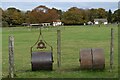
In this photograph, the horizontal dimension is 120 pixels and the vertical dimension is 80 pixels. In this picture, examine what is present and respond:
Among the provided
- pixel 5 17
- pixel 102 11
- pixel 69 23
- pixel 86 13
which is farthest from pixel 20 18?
pixel 102 11

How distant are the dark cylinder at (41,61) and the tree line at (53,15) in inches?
2819

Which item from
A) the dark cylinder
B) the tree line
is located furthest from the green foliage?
the dark cylinder

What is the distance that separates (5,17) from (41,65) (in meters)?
92.7

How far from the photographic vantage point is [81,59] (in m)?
11.1

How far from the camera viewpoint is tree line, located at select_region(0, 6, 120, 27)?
99.6m

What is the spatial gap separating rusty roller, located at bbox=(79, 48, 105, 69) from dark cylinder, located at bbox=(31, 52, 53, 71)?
1.08 meters

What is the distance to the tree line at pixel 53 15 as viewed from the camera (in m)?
99.6

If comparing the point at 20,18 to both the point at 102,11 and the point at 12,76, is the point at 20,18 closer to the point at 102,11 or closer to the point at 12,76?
the point at 102,11

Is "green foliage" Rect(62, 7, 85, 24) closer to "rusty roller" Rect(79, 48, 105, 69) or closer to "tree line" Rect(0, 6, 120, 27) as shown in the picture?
"tree line" Rect(0, 6, 120, 27)

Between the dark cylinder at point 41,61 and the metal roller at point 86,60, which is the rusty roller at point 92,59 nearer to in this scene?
the metal roller at point 86,60

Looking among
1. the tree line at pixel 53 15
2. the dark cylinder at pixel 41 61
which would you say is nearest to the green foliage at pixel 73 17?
the tree line at pixel 53 15

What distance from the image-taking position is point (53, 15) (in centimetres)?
11450

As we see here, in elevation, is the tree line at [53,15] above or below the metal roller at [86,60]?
above

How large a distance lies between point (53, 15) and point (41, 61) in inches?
4086
